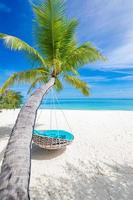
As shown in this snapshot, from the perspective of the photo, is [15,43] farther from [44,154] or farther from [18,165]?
[18,165]

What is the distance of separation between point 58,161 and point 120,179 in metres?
1.92

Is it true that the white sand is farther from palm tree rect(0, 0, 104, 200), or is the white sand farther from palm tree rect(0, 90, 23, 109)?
palm tree rect(0, 0, 104, 200)

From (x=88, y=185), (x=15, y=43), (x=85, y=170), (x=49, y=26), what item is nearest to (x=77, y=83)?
(x=49, y=26)

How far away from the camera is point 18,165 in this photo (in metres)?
2.18

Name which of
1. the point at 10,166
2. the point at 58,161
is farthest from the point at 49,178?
the point at 10,166

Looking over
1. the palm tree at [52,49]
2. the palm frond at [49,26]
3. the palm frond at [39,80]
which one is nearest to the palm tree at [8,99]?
the palm tree at [52,49]

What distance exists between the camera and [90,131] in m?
9.41

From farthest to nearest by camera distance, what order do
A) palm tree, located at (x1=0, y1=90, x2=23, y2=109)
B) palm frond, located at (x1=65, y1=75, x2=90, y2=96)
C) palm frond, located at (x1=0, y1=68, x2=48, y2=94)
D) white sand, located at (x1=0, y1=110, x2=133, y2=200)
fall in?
palm tree, located at (x1=0, y1=90, x2=23, y2=109) < palm frond, located at (x1=65, y1=75, x2=90, y2=96) < palm frond, located at (x1=0, y1=68, x2=48, y2=94) < white sand, located at (x1=0, y1=110, x2=133, y2=200)

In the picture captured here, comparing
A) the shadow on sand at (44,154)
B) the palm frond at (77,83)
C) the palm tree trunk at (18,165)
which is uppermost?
the palm frond at (77,83)

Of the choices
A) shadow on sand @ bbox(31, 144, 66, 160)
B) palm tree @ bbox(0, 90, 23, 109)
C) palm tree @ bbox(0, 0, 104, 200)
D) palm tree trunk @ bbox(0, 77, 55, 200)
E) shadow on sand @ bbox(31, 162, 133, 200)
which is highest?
palm tree @ bbox(0, 0, 104, 200)

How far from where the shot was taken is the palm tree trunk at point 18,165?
6.44 ft

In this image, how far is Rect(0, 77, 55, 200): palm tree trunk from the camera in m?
1.96

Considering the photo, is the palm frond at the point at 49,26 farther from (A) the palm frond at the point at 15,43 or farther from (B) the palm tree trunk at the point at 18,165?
(B) the palm tree trunk at the point at 18,165

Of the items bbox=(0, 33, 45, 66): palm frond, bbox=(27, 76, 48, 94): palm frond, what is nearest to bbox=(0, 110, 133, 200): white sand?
bbox=(27, 76, 48, 94): palm frond
